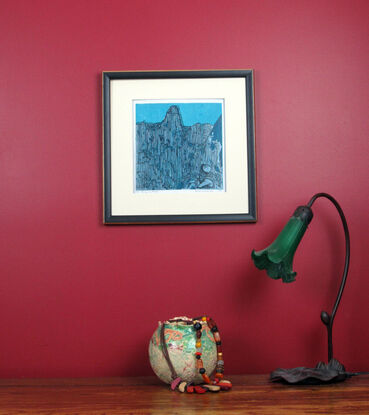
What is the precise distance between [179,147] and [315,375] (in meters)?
0.90

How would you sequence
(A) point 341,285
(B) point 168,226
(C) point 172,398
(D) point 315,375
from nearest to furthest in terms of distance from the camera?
(C) point 172,398
(D) point 315,375
(A) point 341,285
(B) point 168,226

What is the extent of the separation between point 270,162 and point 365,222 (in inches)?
16.1

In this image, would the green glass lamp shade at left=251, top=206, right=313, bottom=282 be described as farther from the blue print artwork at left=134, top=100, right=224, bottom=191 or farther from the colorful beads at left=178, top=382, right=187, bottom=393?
the colorful beads at left=178, top=382, right=187, bottom=393

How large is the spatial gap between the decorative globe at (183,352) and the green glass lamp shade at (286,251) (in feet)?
0.93

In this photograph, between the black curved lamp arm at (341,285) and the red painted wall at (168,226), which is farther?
the red painted wall at (168,226)

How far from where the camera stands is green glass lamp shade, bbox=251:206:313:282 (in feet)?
5.33

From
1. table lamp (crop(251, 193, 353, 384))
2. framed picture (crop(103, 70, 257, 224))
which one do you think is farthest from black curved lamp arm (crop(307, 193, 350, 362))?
framed picture (crop(103, 70, 257, 224))

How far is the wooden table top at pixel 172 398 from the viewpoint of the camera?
1361 millimetres

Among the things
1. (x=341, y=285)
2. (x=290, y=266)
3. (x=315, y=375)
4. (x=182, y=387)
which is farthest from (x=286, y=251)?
(x=182, y=387)

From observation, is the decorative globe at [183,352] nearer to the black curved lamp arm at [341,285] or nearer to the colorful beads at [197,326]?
the colorful beads at [197,326]

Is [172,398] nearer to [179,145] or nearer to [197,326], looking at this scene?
[197,326]

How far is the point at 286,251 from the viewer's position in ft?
5.32

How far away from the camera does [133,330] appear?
184cm

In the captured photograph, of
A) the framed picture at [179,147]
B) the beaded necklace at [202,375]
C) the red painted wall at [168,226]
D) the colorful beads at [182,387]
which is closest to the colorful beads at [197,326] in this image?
the beaded necklace at [202,375]
